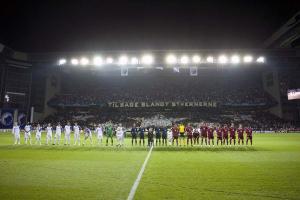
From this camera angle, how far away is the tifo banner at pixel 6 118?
1886 inches

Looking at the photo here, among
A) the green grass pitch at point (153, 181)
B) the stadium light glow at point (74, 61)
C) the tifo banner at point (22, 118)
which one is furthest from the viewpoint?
the tifo banner at point (22, 118)

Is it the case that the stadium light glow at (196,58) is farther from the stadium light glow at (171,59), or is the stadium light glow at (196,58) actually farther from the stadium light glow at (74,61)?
the stadium light glow at (74,61)

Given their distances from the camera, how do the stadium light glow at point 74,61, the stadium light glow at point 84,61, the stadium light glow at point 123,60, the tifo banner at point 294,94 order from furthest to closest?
1. the tifo banner at point 294,94
2. the stadium light glow at point 74,61
3. the stadium light glow at point 84,61
4. the stadium light glow at point 123,60

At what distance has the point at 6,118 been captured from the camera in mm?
48750

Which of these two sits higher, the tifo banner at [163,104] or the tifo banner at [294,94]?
the tifo banner at [294,94]

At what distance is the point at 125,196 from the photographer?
22.1 feet

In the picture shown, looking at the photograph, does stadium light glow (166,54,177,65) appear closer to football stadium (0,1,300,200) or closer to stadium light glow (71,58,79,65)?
football stadium (0,1,300,200)

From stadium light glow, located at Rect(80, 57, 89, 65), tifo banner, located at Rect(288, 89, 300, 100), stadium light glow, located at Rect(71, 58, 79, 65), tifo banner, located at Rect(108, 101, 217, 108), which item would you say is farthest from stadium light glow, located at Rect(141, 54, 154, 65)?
tifo banner, located at Rect(288, 89, 300, 100)

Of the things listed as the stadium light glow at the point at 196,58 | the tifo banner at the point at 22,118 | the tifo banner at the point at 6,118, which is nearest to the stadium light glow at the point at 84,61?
the stadium light glow at the point at 196,58

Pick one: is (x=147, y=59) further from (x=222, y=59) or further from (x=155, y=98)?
(x=155, y=98)

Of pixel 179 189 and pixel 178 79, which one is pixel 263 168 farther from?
pixel 178 79

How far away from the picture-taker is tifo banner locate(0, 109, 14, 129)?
157 ft

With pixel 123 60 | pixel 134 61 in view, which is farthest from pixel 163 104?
pixel 123 60

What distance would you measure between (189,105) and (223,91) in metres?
10.4
